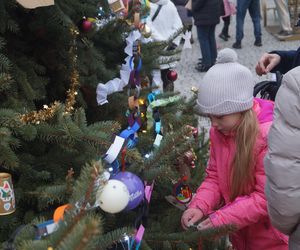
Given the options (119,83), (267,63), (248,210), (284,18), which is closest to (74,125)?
(119,83)

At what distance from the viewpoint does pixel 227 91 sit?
1.91 metres

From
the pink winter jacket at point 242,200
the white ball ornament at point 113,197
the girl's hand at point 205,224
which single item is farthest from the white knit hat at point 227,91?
the white ball ornament at point 113,197

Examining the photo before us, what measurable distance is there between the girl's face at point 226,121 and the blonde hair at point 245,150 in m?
0.02

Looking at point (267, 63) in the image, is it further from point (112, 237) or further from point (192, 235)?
point (112, 237)

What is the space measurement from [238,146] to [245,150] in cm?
4

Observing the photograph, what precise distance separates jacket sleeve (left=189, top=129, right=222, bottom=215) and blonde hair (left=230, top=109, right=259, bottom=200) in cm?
19

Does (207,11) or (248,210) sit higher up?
(248,210)

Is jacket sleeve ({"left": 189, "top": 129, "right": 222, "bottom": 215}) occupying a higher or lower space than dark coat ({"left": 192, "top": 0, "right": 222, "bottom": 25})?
higher

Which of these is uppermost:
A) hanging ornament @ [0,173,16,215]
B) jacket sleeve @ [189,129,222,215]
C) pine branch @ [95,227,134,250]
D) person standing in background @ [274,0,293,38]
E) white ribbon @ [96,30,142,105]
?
hanging ornament @ [0,173,16,215]

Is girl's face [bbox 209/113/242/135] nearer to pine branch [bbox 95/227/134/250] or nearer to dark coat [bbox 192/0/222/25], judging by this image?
pine branch [bbox 95/227/134/250]

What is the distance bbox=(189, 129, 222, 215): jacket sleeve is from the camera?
210 cm

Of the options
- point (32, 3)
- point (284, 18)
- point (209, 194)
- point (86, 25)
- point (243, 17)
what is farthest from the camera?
point (284, 18)

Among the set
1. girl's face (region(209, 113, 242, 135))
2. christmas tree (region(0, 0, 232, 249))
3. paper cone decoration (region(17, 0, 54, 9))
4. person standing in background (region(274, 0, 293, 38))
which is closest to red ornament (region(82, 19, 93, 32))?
christmas tree (region(0, 0, 232, 249))

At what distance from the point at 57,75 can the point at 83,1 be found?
34 cm
